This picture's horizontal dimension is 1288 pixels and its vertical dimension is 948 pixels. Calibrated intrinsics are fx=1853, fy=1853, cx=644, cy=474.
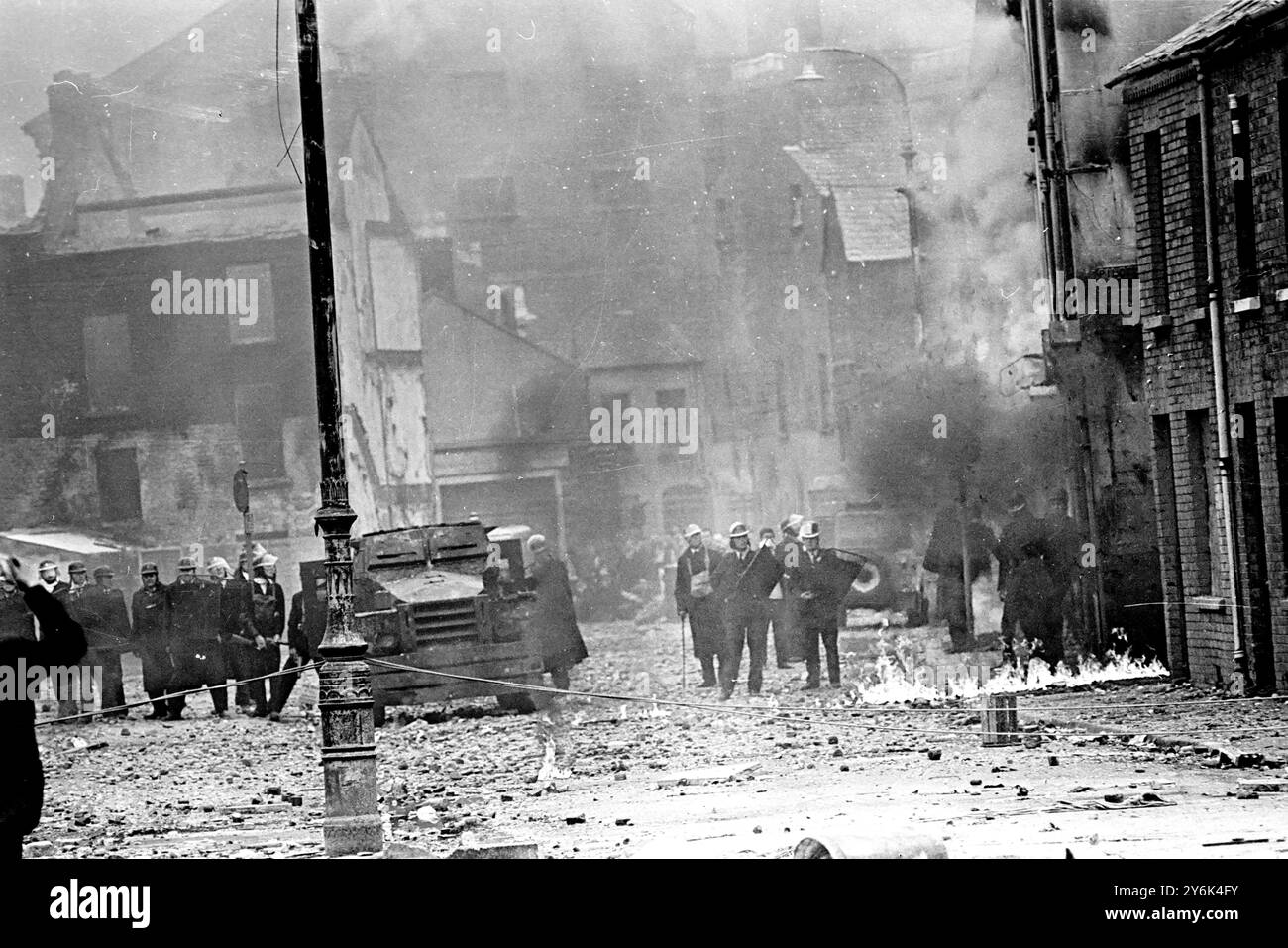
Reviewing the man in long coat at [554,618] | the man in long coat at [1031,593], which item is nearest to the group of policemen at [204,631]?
the man in long coat at [554,618]

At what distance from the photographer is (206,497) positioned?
1096 inches

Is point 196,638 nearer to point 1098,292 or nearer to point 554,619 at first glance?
point 554,619

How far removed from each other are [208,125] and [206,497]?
5761 millimetres

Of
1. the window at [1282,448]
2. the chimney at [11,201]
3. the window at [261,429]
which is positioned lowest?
the window at [1282,448]

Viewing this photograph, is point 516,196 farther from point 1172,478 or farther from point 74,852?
point 74,852

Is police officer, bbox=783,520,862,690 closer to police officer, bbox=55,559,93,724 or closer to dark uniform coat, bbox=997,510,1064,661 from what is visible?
dark uniform coat, bbox=997,510,1064,661

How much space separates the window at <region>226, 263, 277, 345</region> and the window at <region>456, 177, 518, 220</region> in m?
3.43

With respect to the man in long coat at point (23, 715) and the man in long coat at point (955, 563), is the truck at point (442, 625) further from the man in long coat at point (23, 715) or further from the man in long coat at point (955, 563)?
the man in long coat at point (23, 715)

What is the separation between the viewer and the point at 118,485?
27.6m

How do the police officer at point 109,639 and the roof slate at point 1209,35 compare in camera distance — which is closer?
the roof slate at point 1209,35

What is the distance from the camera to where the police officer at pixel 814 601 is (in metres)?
19.7

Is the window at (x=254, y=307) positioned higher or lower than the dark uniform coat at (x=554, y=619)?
higher

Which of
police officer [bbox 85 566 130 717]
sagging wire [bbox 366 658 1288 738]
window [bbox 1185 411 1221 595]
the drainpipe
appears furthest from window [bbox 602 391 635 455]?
the drainpipe

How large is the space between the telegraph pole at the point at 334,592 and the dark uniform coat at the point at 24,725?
261cm
